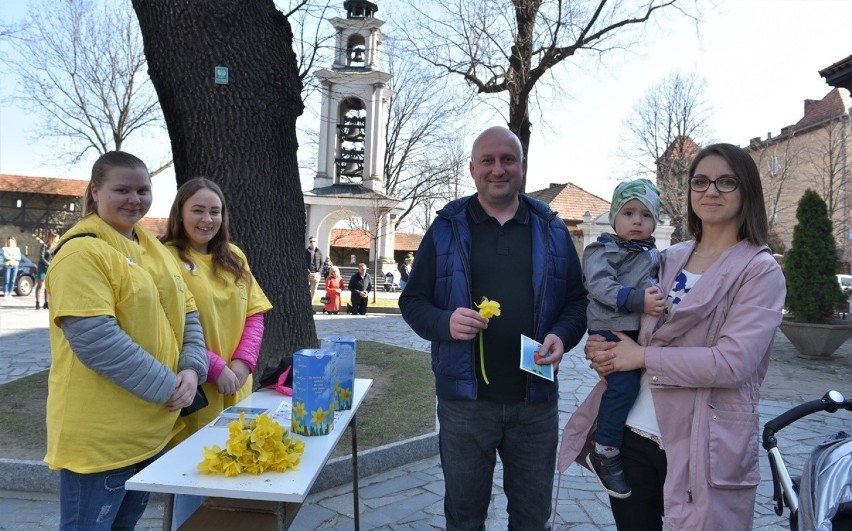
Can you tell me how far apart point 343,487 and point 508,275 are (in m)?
2.58

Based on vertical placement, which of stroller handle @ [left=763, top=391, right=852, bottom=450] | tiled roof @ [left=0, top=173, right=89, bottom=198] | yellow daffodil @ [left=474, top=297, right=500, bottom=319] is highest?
tiled roof @ [left=0, top=173, right=89, bottom=198]

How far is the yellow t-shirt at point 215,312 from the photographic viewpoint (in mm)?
2932

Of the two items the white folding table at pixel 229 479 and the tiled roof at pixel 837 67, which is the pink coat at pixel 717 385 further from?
the tiled roof at pixel 837 67

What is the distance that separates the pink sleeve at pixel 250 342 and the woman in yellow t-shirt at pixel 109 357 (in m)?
0.59

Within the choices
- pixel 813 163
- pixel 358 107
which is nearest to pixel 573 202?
pixel 813 163

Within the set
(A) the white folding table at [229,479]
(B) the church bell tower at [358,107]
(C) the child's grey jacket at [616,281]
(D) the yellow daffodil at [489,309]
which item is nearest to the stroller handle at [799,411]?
(C) the child's grey jacket at [616,281]

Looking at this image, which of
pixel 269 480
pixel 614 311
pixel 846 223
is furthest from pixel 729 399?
pixel 846 223

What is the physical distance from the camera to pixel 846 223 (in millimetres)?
28312

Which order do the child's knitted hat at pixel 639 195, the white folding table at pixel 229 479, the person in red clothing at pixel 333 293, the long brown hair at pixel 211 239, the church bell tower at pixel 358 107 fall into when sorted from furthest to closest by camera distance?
1. the church bell tower at pixel 358 107
2. the person in red clothing at pixel 333 293
3. the long brown hair at pixel 211 239
4. the child's knitted hat at pixel 639 195
5. the white folding table at pixel 229 479

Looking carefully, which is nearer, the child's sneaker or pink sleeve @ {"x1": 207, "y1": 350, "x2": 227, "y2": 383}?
the child's sneaker

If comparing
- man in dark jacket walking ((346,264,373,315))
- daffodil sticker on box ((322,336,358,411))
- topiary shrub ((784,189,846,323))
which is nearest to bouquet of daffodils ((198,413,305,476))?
daffodil sticker on box ((322,336,358,411))

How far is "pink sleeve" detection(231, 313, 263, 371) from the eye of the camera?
3102 mm

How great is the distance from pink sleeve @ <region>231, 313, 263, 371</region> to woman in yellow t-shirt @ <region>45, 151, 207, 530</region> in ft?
1.92

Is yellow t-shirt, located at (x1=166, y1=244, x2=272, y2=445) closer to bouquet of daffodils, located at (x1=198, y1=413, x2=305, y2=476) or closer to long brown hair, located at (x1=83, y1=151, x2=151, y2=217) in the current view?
long brown hair, located at (x1=83, y1=151, x2=151, y2=217)
